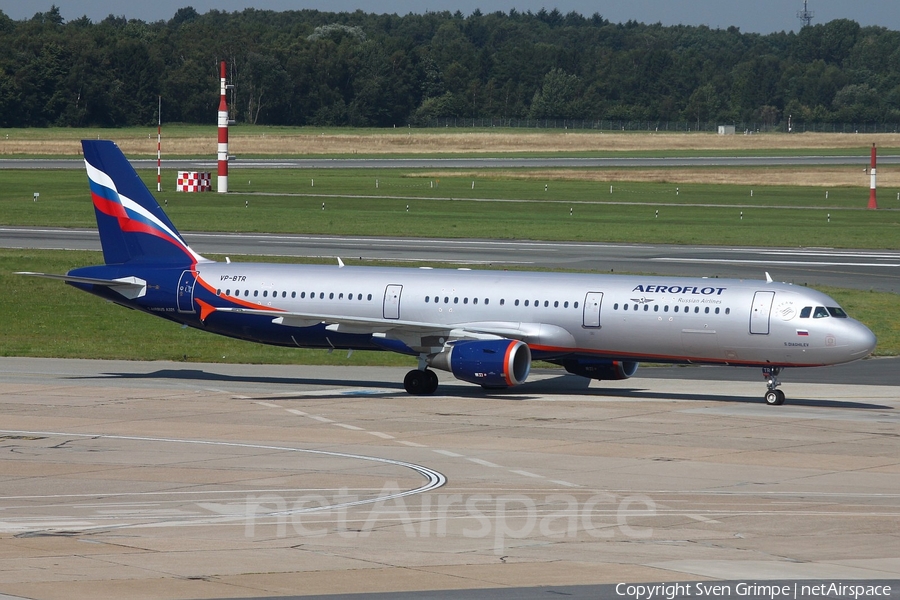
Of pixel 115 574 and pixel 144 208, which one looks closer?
pixel 115 574

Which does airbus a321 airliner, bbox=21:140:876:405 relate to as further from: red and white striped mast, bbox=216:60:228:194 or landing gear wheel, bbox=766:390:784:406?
red and white striped mast, bbox=216:60:228:194

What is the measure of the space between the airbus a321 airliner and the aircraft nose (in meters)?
0.04

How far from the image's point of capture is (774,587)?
60.1ft

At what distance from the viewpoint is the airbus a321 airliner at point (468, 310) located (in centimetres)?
3903

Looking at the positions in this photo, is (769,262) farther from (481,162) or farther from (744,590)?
(481,162)

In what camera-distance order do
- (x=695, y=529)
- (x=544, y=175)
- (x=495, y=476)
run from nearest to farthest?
1. (x=695, y=529)
2. (x=495, y=476)
3. (x=544, y=175)

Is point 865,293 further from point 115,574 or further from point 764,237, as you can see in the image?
point 115,574

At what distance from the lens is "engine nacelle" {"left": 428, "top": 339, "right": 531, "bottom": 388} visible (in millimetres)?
39281

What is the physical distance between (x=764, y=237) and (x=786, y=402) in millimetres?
53453

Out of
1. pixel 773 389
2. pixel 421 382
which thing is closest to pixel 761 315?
pixel 773 389

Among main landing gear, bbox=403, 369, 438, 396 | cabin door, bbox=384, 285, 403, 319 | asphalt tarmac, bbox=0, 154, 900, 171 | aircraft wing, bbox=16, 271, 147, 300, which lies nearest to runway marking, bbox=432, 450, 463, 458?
main landing gear, bbox=403, 369, 438, 396

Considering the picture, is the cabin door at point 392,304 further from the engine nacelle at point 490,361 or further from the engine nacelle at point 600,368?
the engine nacelle at point 600,368

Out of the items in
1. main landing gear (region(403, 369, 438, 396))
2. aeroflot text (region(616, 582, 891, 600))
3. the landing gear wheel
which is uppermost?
aeroflot text (region(616, 582, 891, 600))

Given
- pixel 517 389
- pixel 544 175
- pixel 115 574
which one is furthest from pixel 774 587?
pixel 544 175
